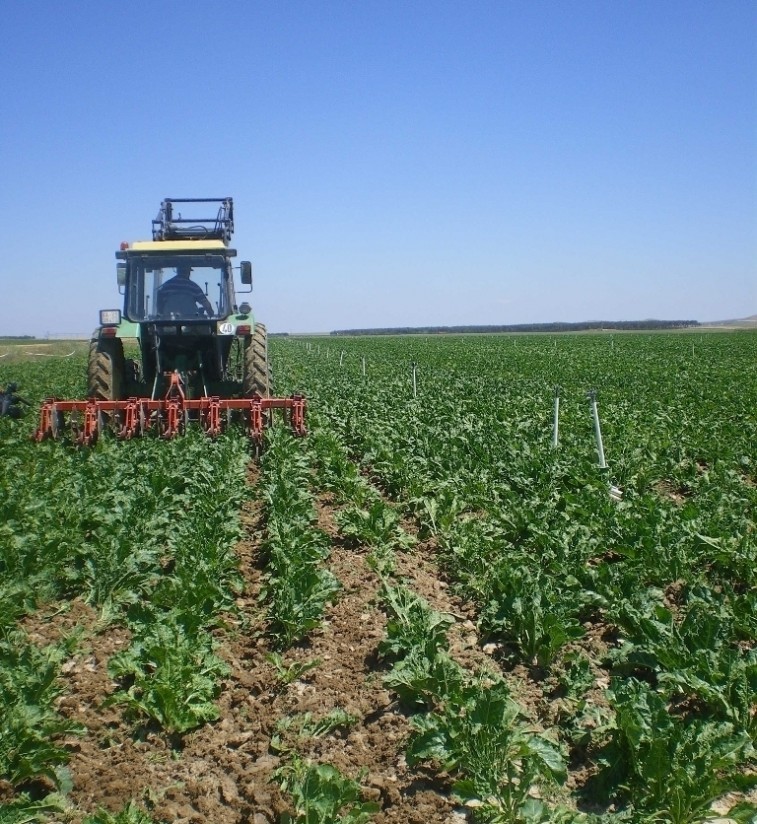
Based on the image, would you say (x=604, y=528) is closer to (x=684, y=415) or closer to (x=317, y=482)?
(x=317, y=482)

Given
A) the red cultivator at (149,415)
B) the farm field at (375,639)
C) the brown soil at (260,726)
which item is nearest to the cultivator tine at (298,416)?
the red cultivator at (149,415)

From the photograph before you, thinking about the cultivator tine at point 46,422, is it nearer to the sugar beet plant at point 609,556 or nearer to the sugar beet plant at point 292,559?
the sugar beet plant at point 292,559

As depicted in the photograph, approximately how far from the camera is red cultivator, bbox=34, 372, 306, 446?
10633mm

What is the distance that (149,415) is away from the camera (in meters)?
11.1

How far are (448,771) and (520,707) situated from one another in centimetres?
60

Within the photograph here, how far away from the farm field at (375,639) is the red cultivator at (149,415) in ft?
2.37

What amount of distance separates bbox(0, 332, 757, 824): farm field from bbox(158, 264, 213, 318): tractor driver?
2837mm

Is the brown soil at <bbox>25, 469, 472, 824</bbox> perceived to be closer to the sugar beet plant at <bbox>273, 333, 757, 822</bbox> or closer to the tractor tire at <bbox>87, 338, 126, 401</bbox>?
the sugar beet plant at <bbox>273, 333, 757, 822</bbox>

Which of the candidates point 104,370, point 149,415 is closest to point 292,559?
point 149,415

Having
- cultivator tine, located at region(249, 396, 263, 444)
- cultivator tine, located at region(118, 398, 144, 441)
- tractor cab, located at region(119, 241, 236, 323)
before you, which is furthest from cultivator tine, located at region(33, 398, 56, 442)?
cultivator tine, located at region(249, 396, 263, 444)

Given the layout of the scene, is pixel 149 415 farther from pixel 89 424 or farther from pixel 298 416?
pixel 298 416

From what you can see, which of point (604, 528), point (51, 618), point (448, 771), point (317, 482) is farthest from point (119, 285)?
point (448, 771)

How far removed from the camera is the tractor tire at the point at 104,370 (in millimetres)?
11734

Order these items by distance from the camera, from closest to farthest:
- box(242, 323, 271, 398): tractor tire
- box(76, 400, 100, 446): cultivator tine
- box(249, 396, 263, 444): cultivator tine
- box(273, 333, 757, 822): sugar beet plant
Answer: box(273, 333, 757, 822): sugar beet plant
box(76, 400, 100, 446): cultivator tine
box(249, 396, 263, 444): cultivator tine
box(242, 323, 271, 398): tractor tire
